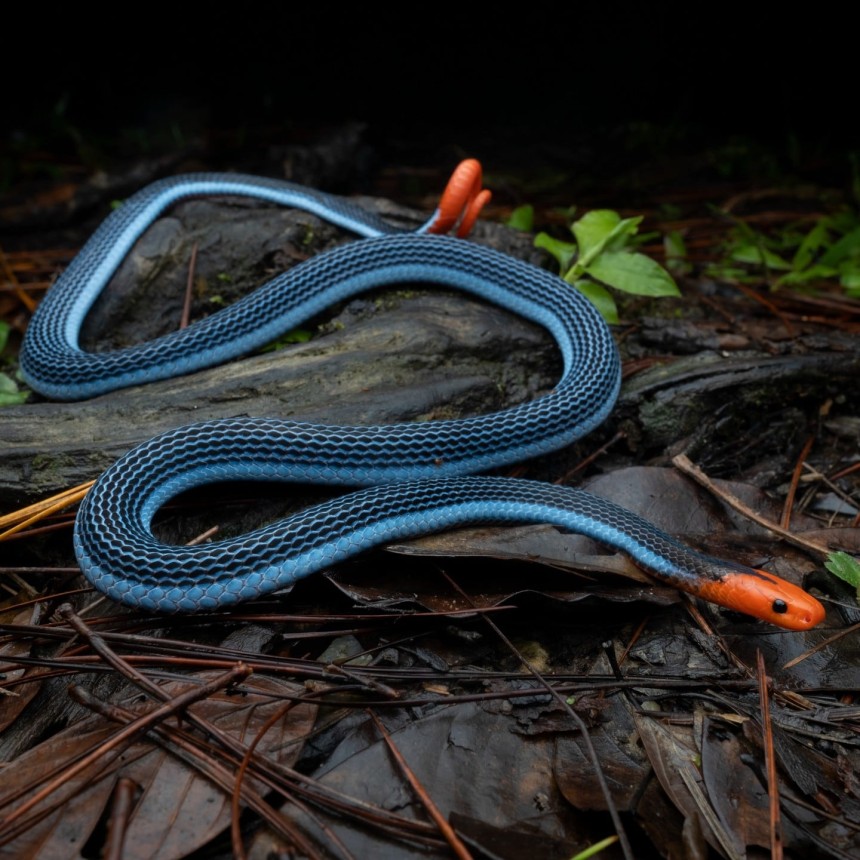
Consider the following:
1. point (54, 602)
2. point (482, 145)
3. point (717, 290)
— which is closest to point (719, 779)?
point (54, 602)

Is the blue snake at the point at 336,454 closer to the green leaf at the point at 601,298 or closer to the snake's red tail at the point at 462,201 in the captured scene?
the snake's red tail at the point at 462,201

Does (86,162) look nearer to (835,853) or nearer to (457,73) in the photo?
(457,73)

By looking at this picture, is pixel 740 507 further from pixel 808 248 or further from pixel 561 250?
pixel 808 248

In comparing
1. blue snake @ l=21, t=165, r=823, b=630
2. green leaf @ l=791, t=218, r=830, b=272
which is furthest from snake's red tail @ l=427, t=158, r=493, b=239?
green leaf @ l=791, t=218, r=830, b=272

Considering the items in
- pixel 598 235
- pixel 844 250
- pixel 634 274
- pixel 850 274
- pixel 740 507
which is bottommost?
pixel 740 507

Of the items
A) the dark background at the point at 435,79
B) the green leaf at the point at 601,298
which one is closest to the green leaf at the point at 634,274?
the green leaf at the point at 601,298

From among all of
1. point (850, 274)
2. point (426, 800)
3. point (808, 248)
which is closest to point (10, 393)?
point (426, 800)
